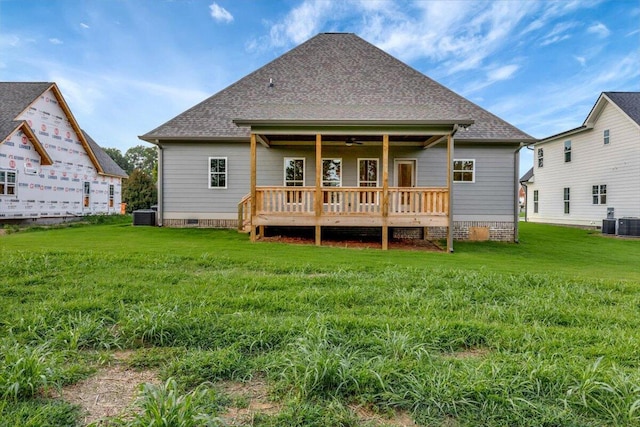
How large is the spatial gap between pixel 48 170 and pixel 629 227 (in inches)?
1116

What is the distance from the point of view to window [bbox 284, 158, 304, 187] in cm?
1214

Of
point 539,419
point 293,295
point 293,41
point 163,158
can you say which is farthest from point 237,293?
point 293,41

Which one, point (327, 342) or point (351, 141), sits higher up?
point (351, 141)

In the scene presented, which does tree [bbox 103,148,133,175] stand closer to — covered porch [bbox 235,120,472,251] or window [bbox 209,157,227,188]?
window [bbox 209,157,227,188]

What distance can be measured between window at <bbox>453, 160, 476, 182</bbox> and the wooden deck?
3.01 metres

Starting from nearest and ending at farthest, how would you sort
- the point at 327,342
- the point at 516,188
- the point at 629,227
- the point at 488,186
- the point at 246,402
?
1. the point at 246,402
2. the point at 327,342
3. the point at 516,188
4. the point at 488,186
5. the point at 629,227

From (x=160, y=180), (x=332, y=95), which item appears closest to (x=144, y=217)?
(x=160, y=180)

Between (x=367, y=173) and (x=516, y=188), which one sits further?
(x=367, y=173)

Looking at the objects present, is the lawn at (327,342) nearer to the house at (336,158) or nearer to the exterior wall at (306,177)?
the house at (336,158)

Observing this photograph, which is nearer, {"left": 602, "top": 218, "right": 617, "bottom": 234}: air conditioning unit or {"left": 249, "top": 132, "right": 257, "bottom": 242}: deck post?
{"left": 249, "top": 132, "right": 257, "bottom": 242}: deck post

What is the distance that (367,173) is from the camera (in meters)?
12.2

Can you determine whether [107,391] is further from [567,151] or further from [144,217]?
[567,151]

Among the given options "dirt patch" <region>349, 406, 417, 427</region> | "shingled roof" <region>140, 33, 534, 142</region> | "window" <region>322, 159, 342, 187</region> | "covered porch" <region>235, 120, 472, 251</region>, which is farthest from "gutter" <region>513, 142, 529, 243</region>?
"dirt patch" <region>349, 406, 417, 427</region>

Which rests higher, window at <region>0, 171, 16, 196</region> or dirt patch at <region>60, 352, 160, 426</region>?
window at <region>0, 171, 16, 196</region>
